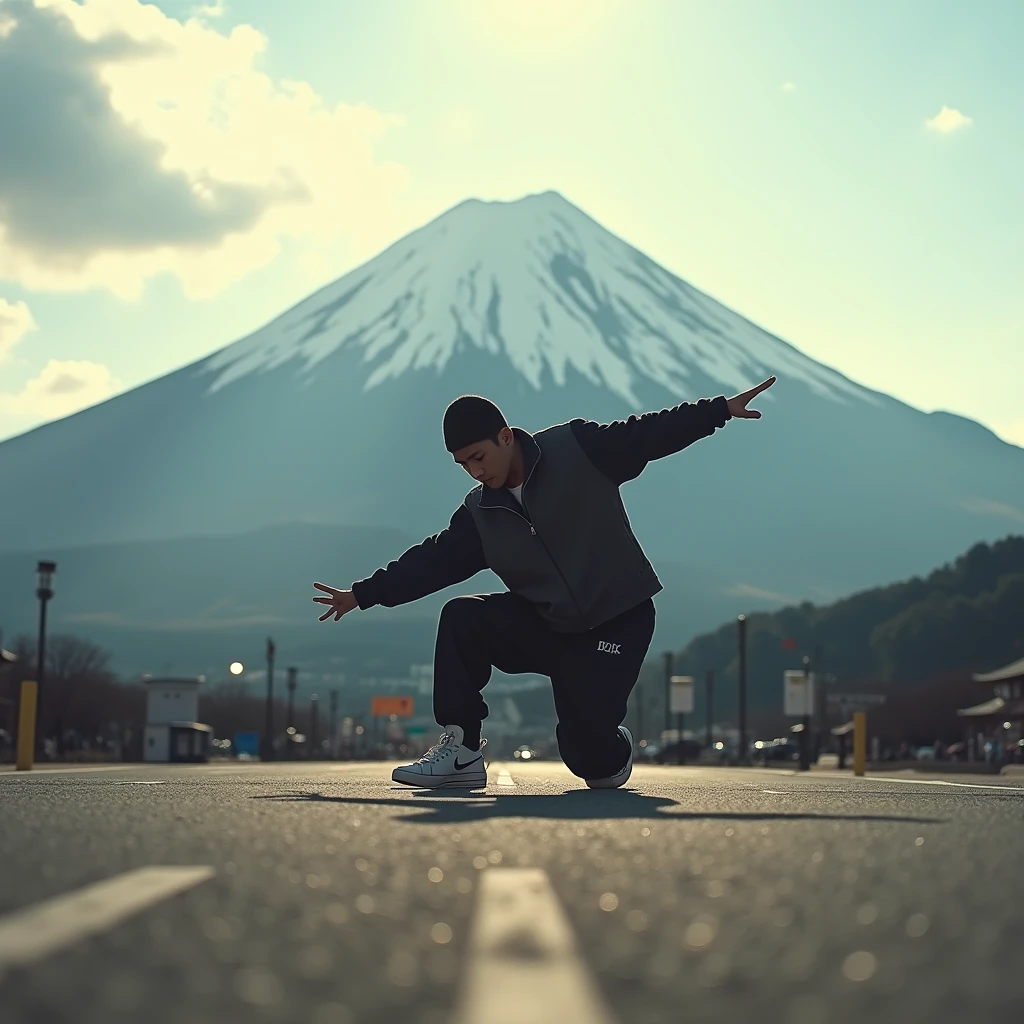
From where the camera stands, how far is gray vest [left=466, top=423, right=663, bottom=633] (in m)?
6.73

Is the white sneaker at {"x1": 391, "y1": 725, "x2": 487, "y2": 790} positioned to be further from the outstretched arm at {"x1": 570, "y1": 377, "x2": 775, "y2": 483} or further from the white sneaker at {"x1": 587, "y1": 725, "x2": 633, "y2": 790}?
the outstretched arm at {"x1": 570, "y1": 377, "x2": 775, "y2": 483}

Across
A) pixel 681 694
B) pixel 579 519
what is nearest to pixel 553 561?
pixel 579 519

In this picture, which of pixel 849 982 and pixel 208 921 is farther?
pixel 208 921

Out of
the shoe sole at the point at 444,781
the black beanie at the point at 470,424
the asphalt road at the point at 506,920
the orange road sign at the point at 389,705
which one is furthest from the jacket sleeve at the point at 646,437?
the orange road sign at the point at 389,705

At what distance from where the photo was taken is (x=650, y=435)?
6.93 m

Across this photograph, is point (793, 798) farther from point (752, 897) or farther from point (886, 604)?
point (886, 604)

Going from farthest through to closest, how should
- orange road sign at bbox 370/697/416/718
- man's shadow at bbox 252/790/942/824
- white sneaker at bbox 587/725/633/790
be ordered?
orange road sign at bbox 370/697/416/718 < white sneaker at bbox 587/725/633/790 < man's shadow at bbox 252/790/942/824

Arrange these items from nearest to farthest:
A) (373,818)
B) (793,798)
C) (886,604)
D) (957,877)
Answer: (957,877) → (373,818) → (793,798) → (886,604)

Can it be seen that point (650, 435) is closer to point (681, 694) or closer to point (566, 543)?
point (566, 543)

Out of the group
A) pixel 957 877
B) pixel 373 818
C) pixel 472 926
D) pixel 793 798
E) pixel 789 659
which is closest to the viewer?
pixel 472 926

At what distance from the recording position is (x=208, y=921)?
2.45 m

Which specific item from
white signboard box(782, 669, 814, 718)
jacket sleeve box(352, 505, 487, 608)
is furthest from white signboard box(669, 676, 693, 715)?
jacket sleeve box(352, 505, 487, 608)

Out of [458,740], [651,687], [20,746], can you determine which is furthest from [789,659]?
[458,740]

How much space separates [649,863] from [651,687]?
161 m
